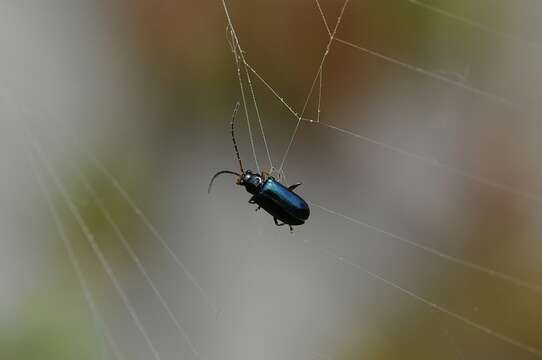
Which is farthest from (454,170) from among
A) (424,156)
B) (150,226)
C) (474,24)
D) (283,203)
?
(150,226)

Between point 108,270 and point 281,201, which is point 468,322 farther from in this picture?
point 108,270

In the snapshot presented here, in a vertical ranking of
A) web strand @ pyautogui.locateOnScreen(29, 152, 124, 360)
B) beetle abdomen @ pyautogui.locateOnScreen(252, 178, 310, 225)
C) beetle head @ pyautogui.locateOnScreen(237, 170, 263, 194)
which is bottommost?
web strand @ pyautogui.locateOnScreen(29, 152, 124, 360)

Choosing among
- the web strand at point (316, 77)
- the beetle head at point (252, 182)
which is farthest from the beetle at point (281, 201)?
the web strand at point (316, 77)

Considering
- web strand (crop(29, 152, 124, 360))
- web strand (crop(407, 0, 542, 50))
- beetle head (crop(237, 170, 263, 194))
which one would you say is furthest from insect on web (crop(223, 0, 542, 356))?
web strand (crop(29, 152, 124, 360))

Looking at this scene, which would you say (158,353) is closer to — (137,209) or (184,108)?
(137,209)

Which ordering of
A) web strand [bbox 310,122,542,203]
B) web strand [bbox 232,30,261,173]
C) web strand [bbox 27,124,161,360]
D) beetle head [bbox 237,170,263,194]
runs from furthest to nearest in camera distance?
web strand [bbox 27,124,161,360], web strand [bbox 232,30,261,173], web strand [bbox 310,122,542,203], beetle head [bbox 237,170,263,194]

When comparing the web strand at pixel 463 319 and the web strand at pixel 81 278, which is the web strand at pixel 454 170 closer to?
the web strand at pixel 463 319

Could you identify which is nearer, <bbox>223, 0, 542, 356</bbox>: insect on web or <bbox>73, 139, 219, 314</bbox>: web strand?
<bbox>223, 0, 542, 356</bbox>: insect on web

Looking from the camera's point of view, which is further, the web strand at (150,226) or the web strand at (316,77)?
the web strand at (150,226)

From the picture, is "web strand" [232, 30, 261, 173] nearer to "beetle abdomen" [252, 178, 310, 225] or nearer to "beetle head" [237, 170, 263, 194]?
"beetle head" [237, 170, 263, 194]

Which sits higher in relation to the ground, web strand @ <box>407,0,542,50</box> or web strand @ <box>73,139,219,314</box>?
web strand @ <box>407,0,542,50</box>
